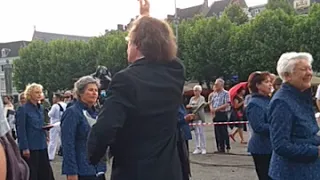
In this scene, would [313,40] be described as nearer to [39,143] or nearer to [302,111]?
[39,143]

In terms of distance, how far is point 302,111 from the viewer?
3.97 m

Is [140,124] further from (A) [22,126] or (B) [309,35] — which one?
(B) [309,35]

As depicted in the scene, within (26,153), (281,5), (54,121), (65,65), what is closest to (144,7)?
(26,153)

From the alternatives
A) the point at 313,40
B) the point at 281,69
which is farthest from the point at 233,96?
the point at 313,40

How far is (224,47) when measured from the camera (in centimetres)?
4597

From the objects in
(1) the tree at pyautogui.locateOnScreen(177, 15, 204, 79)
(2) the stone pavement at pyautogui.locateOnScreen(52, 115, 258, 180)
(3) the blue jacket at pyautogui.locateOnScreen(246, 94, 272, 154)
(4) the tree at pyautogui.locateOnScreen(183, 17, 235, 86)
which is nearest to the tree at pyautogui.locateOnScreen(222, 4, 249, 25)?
(1) the tree at pyautogui.locateOnScreen(177, 15, 204, 79)

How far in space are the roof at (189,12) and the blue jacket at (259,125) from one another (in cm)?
8390

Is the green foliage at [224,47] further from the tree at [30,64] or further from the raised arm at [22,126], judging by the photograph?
the raised arm at [22,126]

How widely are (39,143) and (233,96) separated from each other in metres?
7.03

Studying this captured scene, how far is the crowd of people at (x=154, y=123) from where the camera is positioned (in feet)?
9.93

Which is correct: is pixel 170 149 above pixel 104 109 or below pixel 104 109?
below

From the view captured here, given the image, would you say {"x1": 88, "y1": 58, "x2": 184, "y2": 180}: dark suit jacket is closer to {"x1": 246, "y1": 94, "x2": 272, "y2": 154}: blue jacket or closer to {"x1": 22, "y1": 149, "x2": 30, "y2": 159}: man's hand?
{"x1": 246, "y1": 94, "x2": 272, "y2": 154}: blue jacket

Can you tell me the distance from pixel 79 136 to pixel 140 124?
6.65 feet

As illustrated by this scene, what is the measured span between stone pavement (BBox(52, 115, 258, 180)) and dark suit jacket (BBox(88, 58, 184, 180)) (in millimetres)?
5832
